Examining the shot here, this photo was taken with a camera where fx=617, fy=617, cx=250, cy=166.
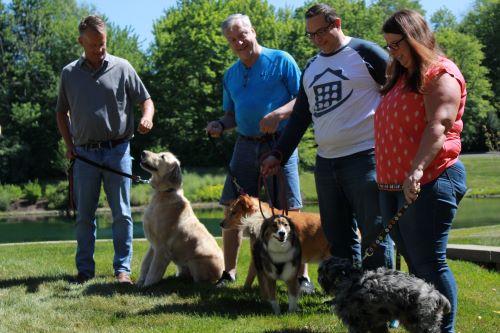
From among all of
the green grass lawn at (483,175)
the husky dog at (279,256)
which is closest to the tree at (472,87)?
the green grass lawn at (483,175)

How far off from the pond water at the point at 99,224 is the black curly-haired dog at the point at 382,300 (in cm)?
1199

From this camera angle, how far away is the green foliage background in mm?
39688

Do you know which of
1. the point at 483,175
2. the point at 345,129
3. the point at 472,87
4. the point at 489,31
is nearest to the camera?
the point at 345,129

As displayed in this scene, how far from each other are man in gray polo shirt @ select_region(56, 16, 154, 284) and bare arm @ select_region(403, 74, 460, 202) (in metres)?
3.48

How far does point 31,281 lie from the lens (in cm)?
636

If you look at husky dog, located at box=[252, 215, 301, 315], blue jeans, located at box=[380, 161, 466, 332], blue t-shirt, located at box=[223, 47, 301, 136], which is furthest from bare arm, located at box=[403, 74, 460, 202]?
blue t-shirt, located at box=[223, 47, 301, 136]

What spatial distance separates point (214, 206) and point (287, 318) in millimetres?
24100

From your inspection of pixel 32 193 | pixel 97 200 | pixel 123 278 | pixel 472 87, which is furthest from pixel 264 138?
pixel 472 87

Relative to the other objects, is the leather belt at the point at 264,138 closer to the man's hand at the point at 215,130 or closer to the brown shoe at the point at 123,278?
the man's hand at the point at 215,130

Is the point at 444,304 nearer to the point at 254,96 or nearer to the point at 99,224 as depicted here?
the point at 254,96

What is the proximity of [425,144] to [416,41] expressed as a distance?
0.58 metres

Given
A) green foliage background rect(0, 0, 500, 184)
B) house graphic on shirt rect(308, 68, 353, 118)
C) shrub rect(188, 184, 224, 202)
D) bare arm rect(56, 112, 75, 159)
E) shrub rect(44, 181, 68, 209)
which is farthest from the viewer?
green foliage background rect(0, 0, 500, 184)

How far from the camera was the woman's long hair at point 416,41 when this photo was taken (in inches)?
131

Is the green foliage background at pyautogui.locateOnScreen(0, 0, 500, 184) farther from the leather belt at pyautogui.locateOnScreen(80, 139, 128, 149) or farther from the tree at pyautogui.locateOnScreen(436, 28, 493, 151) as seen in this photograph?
the leather belt at pyautogui.locateOnScreen(80, 139, 128, 149)
